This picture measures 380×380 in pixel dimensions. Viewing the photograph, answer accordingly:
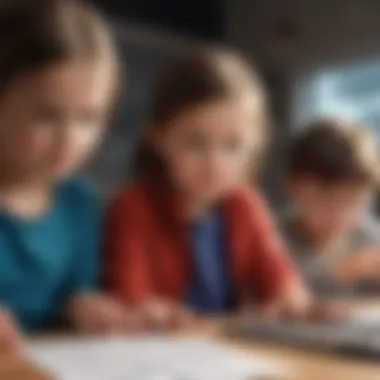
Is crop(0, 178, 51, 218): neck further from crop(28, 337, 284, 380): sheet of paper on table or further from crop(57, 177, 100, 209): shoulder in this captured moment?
crop(28, 337, 284, 380): sheet of paper on table

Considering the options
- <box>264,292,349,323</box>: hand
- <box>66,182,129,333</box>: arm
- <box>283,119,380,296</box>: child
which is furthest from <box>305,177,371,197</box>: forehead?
<box>66,182,129,333</box>: arm

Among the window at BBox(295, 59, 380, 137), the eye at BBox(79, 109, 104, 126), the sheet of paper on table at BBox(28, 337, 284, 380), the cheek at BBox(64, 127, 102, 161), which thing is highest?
the window at BBox(295, 59, 380, 137)

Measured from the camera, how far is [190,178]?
754mm

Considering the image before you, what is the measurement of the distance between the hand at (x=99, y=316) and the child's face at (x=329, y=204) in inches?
8.4

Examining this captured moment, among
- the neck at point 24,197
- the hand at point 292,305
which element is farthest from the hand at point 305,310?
the neck at point 24,197

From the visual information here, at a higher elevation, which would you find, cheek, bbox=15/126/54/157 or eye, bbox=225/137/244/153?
eye, bbox=225/137/244/153

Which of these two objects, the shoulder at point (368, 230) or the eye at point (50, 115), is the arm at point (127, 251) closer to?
the eye at point (50, 115)

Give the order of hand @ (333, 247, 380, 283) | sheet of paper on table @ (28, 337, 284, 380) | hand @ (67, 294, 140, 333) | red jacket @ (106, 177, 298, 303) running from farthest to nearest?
1. hand @ (333, 247, 380, 283)
2. red jacket @ (106, 177, 298, 303)
3. hand @ (67, 294, 140, 333)
4. sheet of paper on table @ (28, 337, 284, 380)

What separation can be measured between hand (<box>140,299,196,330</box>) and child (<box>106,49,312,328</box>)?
0.04ft

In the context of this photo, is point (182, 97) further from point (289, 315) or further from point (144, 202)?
point (289, 315)

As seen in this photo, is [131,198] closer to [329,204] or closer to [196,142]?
[196,142]

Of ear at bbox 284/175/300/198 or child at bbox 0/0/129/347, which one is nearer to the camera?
child at bbox 0/0/129/347

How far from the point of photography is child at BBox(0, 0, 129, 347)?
2.13 feet

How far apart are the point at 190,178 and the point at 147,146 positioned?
2.0 inches
